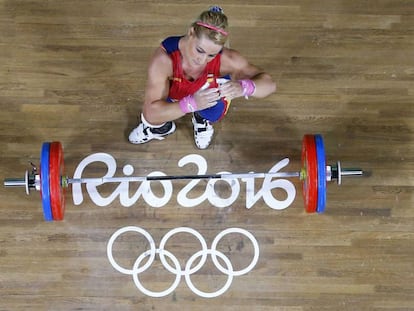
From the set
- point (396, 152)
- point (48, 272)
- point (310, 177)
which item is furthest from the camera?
point (396, 152)

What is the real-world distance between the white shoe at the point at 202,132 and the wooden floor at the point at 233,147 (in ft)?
0.21

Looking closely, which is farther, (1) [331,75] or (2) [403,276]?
(1) [331,75]

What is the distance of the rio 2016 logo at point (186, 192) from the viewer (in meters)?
3.03

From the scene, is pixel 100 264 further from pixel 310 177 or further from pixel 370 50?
pixel 370 50

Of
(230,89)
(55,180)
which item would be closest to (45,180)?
(55,180)

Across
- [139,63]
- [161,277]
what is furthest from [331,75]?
[161,277]

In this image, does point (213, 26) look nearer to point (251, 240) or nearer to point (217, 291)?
point (251, 240)

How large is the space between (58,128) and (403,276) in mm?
1915

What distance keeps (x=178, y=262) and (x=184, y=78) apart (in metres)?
0.93

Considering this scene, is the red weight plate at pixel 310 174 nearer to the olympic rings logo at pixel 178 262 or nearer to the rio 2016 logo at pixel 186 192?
the rio 2016 logo at pixel 186 192

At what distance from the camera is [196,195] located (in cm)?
305

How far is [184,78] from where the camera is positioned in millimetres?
2584

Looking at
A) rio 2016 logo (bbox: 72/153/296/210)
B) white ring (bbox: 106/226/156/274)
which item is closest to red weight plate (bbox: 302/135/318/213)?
rio 2016 logo (bbox: 72/153/296/210)

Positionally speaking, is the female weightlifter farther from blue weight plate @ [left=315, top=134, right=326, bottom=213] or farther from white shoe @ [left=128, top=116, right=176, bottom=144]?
blue weight plate @ [left=315, top=134, right=326, bottom=213]
